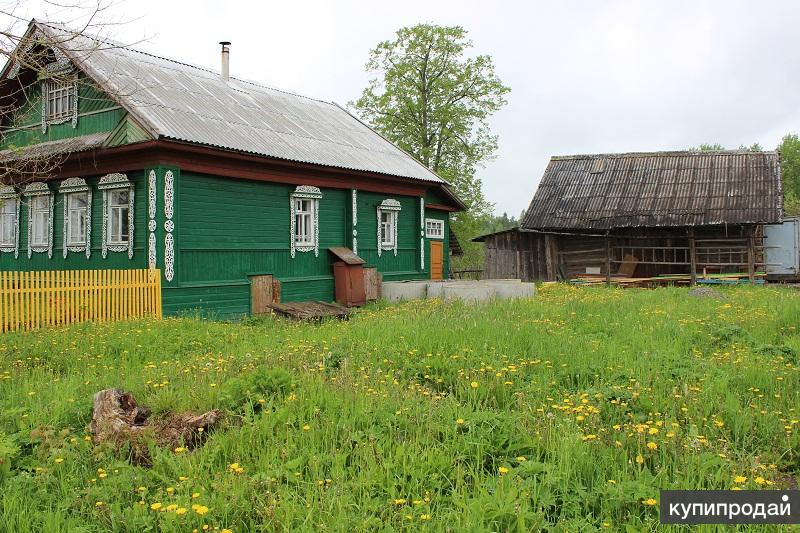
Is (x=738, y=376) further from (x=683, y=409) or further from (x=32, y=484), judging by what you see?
(x=32, y=484)

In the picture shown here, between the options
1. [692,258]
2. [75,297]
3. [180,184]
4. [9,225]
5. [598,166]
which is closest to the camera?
[75,297]

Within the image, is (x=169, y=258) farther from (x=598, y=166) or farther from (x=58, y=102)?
(x=598, y=166)

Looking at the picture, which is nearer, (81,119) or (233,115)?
(81,119)

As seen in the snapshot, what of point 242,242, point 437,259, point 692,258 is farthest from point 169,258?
point 692,258

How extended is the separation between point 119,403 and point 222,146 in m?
8.87

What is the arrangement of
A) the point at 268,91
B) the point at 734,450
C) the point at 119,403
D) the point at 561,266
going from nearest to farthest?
the point at 734,450
the point at 119,403
the point at 268,91
the point at 561,266

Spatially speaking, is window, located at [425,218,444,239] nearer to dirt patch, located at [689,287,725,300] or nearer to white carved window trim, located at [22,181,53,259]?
dirt patch, located at [689,287,725,300]

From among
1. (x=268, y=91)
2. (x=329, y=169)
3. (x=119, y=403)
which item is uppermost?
(x=268, y=91)

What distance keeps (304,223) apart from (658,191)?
1443cm

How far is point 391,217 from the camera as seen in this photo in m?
19.0

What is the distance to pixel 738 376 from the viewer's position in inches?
240

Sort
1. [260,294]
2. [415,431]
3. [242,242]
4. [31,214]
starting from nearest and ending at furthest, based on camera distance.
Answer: [415,431], [242,242], [260,294], [31,214]

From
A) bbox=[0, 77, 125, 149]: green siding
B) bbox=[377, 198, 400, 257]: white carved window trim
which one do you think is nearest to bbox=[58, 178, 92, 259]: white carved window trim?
bbox=[0, 77, 125, 149]: green siding

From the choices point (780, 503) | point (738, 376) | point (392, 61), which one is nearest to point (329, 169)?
point (738, 376)
